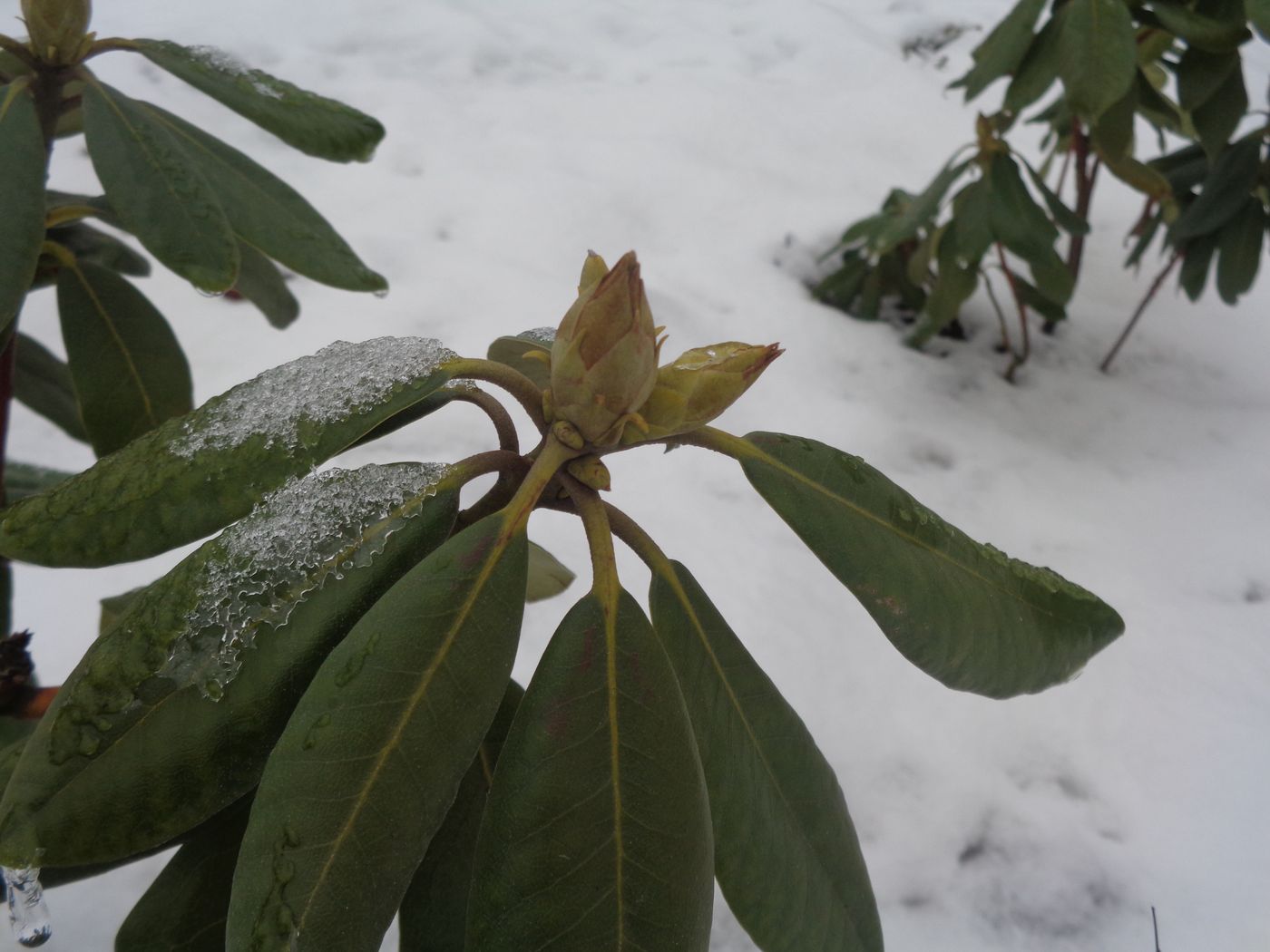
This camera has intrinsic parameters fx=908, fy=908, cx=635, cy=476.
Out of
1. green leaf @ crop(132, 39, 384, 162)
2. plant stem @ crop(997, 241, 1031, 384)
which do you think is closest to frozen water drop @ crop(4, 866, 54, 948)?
green leaf @ crop(132, 39, 384, 162)

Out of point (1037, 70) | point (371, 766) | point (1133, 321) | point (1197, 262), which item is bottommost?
point (1133, 321)

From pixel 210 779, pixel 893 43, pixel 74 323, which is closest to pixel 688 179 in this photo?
pixel 893 43

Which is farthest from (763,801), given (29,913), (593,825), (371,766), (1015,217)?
(1015,217)

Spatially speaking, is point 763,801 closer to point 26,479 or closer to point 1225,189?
point 26,479

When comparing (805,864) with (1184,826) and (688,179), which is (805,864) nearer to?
(1184,826)

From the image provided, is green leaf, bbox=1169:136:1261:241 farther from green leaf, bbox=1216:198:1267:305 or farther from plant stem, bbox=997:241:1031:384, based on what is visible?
plant stem, bbox=997:241:1031:384
